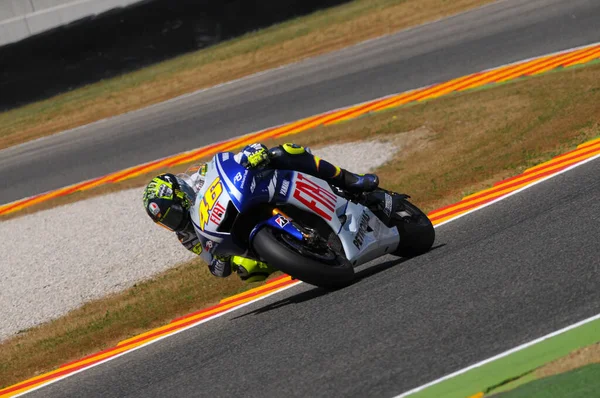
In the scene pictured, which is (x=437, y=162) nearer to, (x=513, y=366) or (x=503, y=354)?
(x=503, y=354)

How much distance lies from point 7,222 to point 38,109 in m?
8.77

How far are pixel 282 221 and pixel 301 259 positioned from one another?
0.39 m

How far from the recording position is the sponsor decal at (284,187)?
7.45m

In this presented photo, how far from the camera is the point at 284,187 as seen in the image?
7473mm

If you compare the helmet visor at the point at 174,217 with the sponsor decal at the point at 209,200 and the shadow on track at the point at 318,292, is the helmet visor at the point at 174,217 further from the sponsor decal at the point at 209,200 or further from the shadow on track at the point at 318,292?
the shadow on track at the point at 318,292

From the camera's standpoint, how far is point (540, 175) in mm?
9797

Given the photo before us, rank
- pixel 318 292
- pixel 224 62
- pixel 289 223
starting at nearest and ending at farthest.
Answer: pixel 289 223 < pixel 318 292 < pixel 224 62

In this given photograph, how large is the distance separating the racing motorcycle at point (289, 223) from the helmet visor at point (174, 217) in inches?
4.8

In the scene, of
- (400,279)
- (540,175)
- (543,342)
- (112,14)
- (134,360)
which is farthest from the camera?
(112,14)

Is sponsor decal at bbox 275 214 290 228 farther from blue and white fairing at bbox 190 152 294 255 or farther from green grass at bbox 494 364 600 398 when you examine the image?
green grass at bbox 494 364 600 398

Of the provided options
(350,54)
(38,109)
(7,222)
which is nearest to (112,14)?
(38,109)

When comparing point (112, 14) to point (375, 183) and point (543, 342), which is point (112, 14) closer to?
point (375, 183)

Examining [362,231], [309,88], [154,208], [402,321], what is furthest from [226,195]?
[309,88]

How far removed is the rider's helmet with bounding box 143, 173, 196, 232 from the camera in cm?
758
